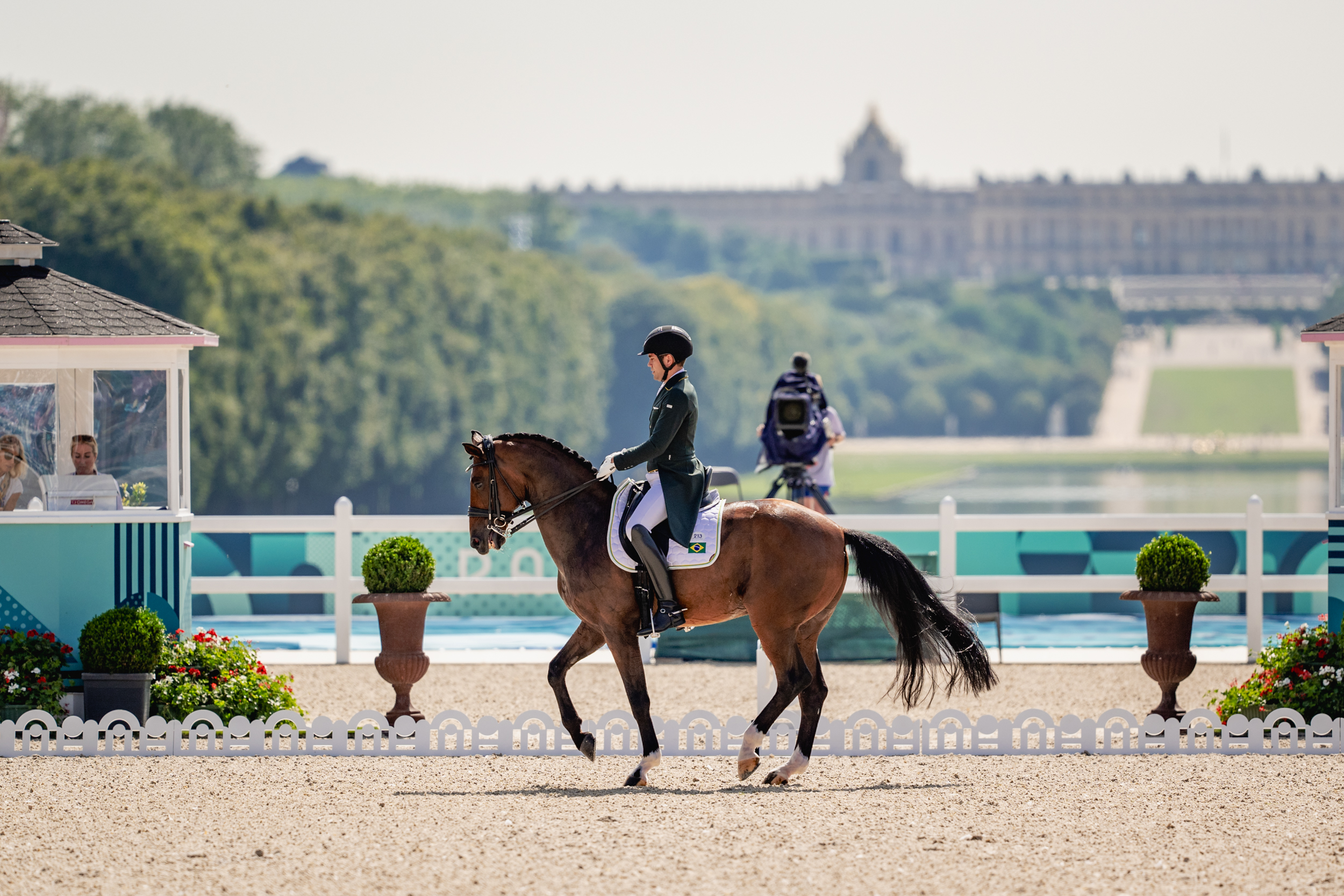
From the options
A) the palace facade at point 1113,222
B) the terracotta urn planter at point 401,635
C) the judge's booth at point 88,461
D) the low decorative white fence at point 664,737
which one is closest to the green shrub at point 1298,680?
the low decorative white fence at point 664,737

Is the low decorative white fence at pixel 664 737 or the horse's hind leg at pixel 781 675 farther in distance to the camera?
the low decorative white fence at pixel 664 737

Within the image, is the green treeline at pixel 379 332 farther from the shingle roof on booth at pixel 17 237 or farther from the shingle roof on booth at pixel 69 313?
the shingle roof on booth at pixel 69 313

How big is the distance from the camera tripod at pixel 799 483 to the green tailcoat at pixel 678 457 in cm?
564

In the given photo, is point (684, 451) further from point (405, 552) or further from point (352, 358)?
point (352, 358)

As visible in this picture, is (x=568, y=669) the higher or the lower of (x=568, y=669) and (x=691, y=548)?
the lower

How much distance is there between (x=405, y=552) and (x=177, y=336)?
66.8 inches

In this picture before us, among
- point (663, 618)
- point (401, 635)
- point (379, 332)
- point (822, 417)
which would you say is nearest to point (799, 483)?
point (822, 417)

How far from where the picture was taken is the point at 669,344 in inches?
349

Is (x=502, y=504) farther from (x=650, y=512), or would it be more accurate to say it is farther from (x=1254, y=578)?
(x=1254, y=578)

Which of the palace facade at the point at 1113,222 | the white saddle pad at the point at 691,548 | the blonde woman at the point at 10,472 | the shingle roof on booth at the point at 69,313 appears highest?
the palace facade at the point at 1113,222

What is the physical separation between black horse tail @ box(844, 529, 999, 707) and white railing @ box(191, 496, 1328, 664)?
5.05 metres

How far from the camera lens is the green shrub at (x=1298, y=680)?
10.0 metres

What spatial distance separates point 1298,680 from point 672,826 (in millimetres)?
4119

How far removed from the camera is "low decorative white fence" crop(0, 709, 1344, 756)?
9422mm
